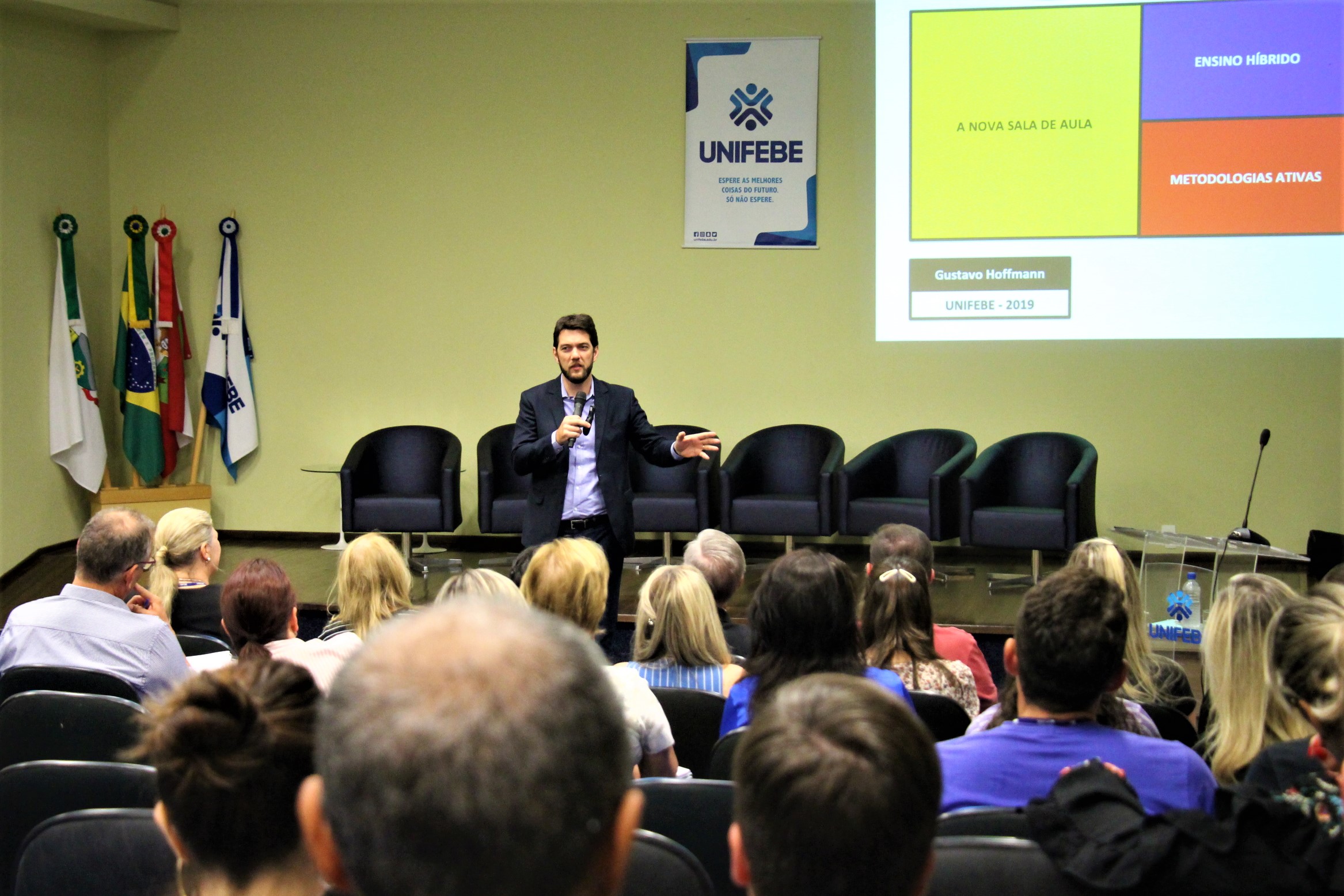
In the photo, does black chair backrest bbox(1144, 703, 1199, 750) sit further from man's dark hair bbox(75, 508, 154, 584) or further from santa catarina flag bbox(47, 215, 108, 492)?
santa catarina flag bbox(47, 215, 108, 492)

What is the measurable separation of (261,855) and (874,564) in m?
2.39

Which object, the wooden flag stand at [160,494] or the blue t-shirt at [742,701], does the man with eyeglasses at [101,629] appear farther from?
the wooden flag stand at [160,494]

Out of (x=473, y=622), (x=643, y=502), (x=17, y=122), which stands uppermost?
(x=17, y=122)

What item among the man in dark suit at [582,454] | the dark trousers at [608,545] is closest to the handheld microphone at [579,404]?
the man in dark suit at [582,454]

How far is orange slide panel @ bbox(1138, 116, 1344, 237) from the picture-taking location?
5.04 meters

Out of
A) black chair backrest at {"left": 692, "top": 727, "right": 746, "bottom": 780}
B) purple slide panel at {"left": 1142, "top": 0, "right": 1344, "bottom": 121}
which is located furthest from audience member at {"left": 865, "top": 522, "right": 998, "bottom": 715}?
purple slide panel at {"left": 1142, "top": 0, "right": 1344, "bottom": 121}

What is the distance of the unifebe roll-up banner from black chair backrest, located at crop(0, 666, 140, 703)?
229 inches

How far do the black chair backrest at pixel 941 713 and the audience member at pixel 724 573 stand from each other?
2.41 ft

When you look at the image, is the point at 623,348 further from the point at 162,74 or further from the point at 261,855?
the point at 261,855

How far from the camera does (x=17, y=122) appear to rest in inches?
298

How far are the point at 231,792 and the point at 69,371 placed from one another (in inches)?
299

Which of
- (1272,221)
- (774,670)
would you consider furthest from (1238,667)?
(1272,221)

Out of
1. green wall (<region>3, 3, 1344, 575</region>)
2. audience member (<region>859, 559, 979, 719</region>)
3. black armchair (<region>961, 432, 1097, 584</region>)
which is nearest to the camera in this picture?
audience member (<region>859, 559, 979, 719</region>)

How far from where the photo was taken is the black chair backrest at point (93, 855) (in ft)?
5.41
